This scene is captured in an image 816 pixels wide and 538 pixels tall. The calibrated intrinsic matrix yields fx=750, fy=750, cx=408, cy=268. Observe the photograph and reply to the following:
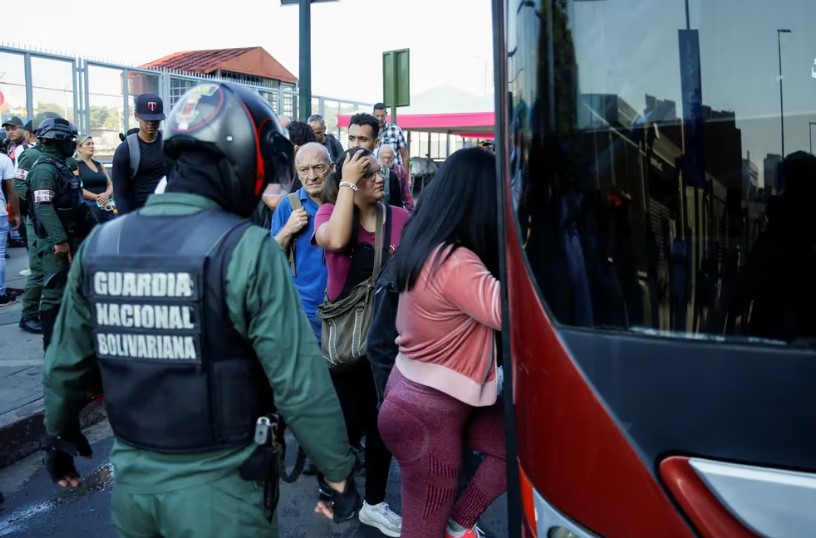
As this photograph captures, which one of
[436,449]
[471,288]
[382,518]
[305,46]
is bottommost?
[382,518]

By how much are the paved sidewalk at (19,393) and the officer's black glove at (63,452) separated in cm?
254

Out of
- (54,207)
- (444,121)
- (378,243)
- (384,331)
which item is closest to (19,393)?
(54,207)

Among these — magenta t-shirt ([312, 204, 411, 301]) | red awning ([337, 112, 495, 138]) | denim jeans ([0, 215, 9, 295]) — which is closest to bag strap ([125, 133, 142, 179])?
magenta t-shirt ([312, 204, 411, 301])

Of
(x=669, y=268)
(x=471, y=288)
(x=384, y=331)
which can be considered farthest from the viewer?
(x=384, y=331)

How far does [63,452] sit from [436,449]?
114 cm

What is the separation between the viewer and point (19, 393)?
4906 mm

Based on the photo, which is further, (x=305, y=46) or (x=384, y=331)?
(x=305, y=46)

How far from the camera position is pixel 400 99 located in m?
9.33

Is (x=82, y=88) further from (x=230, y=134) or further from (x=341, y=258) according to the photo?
(x=230, y=134)

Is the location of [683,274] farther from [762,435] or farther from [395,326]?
[395,326]

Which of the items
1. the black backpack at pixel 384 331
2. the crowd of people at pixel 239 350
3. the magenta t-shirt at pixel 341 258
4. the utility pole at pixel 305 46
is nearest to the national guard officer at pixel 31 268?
the utility pole at pixel 305 46

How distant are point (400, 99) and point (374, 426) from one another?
650cm

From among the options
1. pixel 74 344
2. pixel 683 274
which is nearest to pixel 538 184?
pixel 683 274

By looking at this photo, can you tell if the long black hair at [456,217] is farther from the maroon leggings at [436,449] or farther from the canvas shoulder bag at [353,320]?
the canvas shoulder bag at [353,320]
